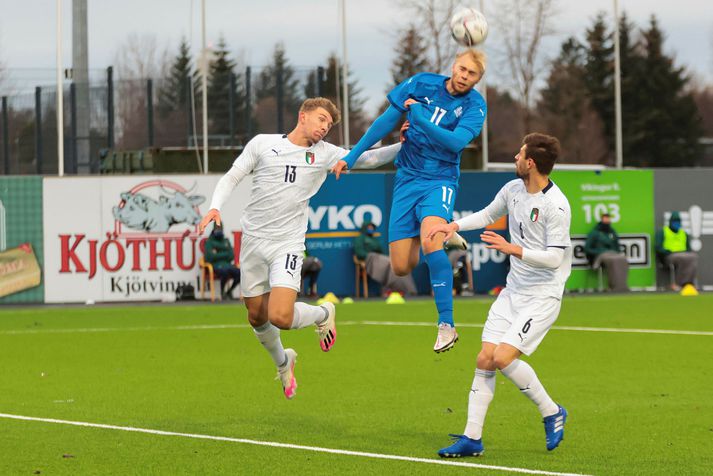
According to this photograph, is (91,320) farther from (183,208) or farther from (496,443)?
(496,443)

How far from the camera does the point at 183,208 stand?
28344 mm

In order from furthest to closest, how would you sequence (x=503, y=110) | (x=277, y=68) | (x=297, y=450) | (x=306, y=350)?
(x=503, y=110) < (x=277, y=68) < (x=306, y=350) < (x=297, y=450)

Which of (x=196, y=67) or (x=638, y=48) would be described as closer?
(x=196, y=67)

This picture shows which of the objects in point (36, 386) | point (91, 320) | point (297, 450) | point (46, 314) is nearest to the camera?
point (297, 450)

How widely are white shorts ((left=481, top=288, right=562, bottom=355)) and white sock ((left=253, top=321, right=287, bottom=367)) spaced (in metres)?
2.62

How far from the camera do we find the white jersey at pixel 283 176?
11.0m

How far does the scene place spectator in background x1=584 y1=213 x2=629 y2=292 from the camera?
96.7ft

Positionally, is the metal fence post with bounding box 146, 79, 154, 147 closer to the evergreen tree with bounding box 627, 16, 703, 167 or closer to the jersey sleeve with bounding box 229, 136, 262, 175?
the jersey sleeve with bounding box 229, 136, 262, 175

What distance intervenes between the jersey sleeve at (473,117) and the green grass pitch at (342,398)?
260cm

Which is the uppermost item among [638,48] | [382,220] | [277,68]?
[638,48]

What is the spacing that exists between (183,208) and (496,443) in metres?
19.0

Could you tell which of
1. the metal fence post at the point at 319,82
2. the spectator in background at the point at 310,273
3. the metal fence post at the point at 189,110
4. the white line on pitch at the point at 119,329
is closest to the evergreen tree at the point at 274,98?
the metal fence post at the point at 319,82

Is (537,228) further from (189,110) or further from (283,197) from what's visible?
(189,110)

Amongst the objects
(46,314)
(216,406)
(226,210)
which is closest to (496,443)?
(216,406)
